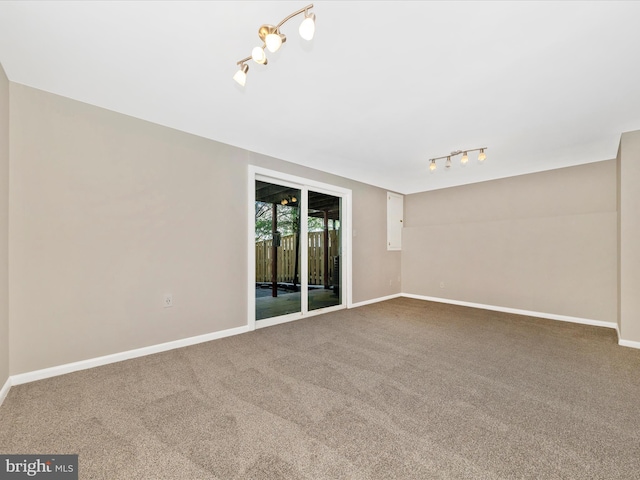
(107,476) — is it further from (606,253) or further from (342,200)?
(606,253)

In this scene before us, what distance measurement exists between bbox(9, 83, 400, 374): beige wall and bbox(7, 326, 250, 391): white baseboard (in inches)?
2.0

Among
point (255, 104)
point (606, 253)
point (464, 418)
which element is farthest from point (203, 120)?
point (606, 253)

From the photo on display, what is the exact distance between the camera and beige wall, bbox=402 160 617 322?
12.6 ft

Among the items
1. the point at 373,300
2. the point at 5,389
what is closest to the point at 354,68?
the point at 5,389

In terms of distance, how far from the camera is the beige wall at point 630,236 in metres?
2.93

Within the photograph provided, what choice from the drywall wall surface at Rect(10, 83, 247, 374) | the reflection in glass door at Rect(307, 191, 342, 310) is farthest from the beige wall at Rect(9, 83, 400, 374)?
the reflection in glass door at Rect(307, 191, 342, 310)

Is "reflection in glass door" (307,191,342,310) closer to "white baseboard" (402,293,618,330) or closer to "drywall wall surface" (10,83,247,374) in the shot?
"drywall wall surface" (10,83,247,374)

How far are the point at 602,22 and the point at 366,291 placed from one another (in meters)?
4.37

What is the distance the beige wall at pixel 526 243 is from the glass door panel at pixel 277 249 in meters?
3.07

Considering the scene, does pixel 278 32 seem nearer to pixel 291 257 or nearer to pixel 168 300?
pixel 168 300

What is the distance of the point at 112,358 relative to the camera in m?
2.48

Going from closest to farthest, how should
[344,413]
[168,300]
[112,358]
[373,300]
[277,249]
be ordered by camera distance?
[344,413], [112,358], [168,300], [277,249], [373,300]

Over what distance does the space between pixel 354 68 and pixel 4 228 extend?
2.90 meters

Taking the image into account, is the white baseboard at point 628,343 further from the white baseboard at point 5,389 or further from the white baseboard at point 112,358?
the white baseboard at point 5,389
